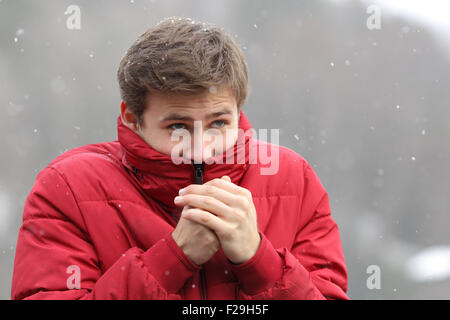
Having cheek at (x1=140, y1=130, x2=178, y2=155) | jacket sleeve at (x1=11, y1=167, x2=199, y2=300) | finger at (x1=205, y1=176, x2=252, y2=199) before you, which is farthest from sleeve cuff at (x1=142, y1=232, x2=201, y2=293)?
cheek at (x1=140, y1=130, x2=178, y2=155)

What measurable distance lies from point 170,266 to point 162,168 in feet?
1.16

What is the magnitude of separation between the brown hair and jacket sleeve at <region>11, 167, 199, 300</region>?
0.42 meters

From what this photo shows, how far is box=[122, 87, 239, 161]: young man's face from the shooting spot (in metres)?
1.92

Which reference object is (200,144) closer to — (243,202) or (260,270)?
(243,202)

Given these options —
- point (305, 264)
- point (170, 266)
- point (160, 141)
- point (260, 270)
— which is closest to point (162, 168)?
point (160, 141)

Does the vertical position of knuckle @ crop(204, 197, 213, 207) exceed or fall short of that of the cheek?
it falls short

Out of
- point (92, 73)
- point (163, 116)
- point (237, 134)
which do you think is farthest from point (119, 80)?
point (92, 73)

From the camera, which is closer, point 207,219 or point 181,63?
point 207,219

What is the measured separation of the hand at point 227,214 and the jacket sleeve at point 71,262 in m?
0.13

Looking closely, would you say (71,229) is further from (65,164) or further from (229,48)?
(229,48)

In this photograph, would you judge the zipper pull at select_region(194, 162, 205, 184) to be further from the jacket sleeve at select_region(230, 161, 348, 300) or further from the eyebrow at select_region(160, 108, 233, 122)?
the jacket sleeve at select_region(230, 161, 348, 300)

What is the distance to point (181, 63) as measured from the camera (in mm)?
1925

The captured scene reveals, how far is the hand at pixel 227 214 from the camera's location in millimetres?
1738

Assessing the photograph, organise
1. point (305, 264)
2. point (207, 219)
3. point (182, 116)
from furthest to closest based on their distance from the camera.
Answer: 1. point (305, 264)
2. point (182, 116)
3. point (207, 219)
